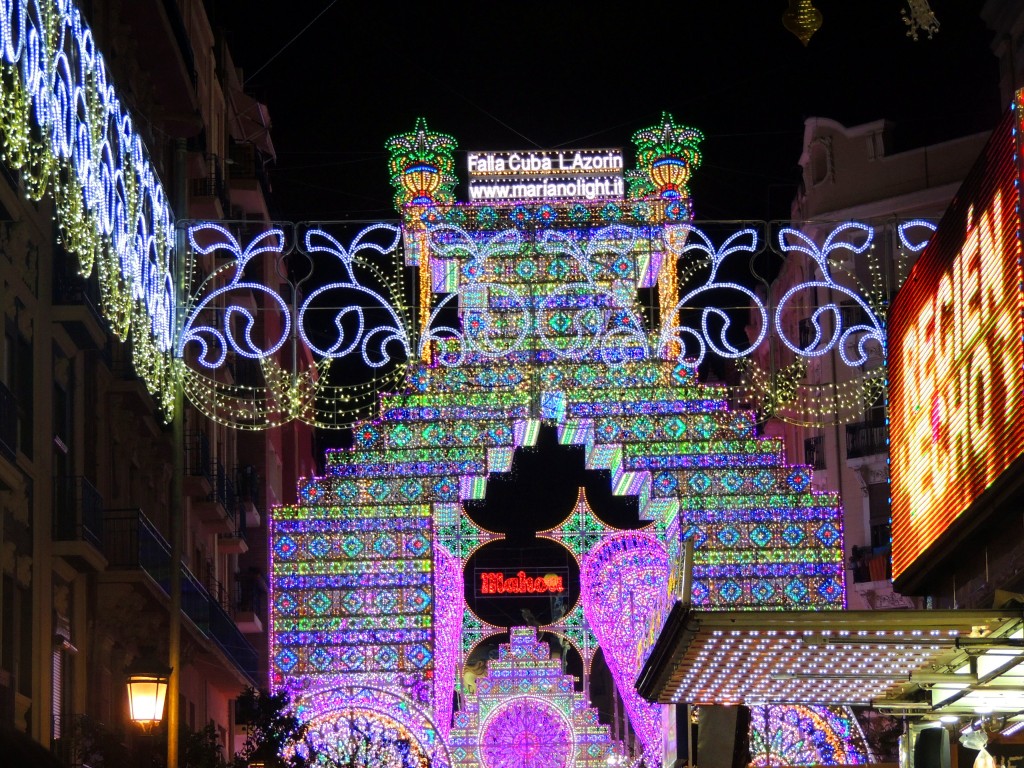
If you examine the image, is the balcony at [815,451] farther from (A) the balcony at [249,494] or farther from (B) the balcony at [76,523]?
(B) the balcony at [76,523]

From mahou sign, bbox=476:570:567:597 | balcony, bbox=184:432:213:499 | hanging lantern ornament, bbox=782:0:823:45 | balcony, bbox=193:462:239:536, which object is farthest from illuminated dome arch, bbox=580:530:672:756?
hanging lantern ornament, bbox=782:0:823:45

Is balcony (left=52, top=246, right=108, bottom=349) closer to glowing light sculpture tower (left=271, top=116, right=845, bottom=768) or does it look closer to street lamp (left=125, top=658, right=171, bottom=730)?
street lamp (left=125, top=658, right=171, bottom=730)

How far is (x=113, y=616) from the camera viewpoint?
2744 centimetres

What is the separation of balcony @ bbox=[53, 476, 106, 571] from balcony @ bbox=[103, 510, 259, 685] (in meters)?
1.43

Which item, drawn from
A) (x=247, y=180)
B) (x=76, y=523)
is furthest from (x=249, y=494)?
(x=76, y=523)

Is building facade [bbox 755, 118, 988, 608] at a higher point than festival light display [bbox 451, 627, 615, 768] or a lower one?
higher

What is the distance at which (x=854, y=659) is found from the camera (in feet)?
43.6

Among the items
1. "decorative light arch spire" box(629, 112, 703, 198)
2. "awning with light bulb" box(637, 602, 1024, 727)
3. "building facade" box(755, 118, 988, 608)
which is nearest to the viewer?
"awning with light bulb" box(637, 602, 1024, 727)

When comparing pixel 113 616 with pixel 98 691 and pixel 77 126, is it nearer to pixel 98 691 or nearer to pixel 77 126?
pixel 98 691

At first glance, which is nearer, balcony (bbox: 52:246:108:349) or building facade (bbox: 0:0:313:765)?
building facade (bbox: 0:0:313:765)

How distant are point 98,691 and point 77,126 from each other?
35.4ft

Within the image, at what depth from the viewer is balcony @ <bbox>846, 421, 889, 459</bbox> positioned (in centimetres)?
4928

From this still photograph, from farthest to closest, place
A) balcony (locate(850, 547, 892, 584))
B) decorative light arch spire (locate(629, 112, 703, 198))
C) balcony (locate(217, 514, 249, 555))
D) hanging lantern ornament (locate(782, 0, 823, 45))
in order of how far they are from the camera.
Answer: balcony (locate(850, 547, 892, 584))
balcony (locate(217, 514, 249, 555))
decorative light arch spire (locate(629, 112, 703, 198))
hanging lantern ornament (locate(782, 0, 823, 45))

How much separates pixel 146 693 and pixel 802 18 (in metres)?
10.8
